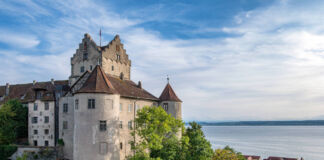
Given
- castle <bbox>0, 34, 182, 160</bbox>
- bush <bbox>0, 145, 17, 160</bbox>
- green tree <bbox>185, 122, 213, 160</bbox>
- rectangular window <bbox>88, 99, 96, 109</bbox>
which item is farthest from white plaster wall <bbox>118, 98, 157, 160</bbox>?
bush <bbox>0, 145, 17, 160</bbox>

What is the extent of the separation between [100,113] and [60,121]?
42.3ft

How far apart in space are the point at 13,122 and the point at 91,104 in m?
21.8

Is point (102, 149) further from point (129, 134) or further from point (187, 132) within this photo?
point (187, 132)

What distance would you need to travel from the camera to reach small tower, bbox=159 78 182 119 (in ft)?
166

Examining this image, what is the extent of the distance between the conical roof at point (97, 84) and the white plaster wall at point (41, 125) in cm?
1465

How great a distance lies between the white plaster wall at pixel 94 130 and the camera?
124 feet

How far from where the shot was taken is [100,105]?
3850cm

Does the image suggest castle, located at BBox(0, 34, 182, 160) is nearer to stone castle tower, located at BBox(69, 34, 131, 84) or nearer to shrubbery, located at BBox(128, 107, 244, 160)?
stone castle tower, located at BBox(69, 34, 131, 84)

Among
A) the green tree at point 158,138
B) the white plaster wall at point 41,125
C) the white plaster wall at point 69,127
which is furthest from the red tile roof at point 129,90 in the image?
the white plaster wall at point 41,125

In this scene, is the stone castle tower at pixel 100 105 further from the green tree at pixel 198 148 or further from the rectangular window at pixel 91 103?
the green tree at pixel 198 148

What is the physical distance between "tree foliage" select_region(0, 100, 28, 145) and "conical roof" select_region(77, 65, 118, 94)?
794 inches

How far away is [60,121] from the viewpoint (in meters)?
47.9

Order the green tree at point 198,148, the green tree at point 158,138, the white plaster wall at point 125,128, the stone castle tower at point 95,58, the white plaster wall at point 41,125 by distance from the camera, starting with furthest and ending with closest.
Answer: the stone castle tower at point 95,58, the white plaster wall at point 41,125, the white plaster wall at point 125,128, the green tree at point 198,148, the green tree at point 158,138

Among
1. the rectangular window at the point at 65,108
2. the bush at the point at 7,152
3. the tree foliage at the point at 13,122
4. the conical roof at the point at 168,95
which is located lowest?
the bush at the point at 7,152
